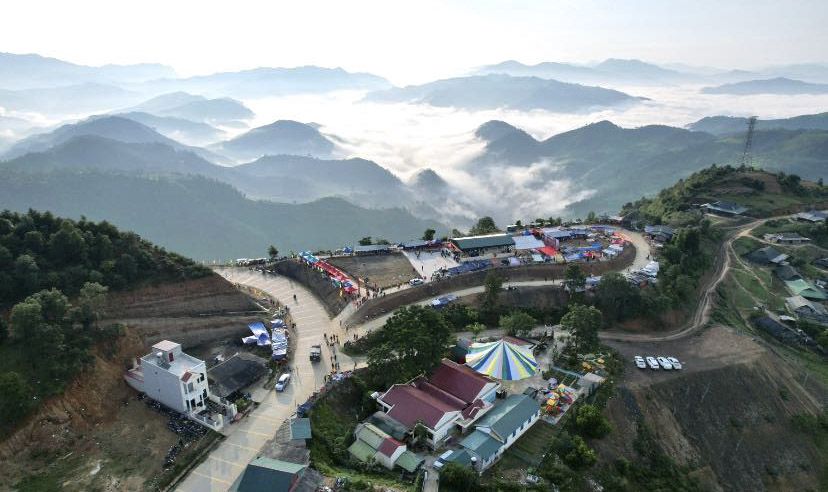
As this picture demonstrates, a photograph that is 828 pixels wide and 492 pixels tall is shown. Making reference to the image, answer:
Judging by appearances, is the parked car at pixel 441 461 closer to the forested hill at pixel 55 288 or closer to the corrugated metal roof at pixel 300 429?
the corrugated metal roof at pixel 300 429

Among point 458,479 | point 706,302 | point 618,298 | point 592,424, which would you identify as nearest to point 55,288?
point 458,479

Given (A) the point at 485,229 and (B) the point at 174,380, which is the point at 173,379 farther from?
(A) the point at 485,229

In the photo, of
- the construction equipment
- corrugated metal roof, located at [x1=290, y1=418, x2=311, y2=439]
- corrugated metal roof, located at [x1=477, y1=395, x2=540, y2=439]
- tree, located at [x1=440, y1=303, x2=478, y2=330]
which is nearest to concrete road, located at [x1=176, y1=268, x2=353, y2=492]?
the construction equipment

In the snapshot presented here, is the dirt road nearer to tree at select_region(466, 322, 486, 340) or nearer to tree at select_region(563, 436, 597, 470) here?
tree at select_region(466, 322, 486, 340)

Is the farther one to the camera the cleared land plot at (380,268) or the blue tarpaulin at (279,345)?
the cleared land plot at (380,268)

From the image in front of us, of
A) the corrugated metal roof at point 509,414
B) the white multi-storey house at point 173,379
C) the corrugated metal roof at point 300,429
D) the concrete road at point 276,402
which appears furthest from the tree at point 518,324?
the white multi-storey house at point 173,379
